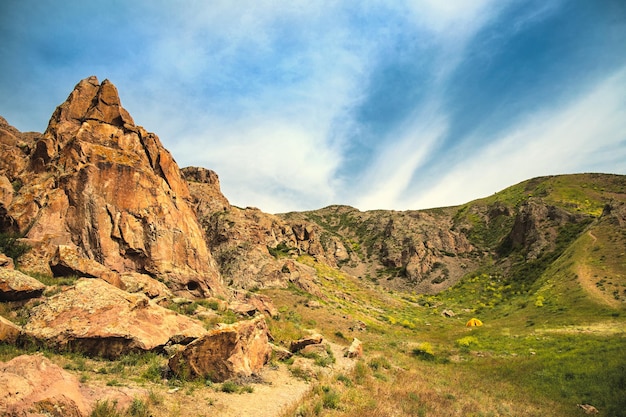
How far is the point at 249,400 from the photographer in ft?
38.7

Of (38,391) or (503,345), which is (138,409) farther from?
(503,345)

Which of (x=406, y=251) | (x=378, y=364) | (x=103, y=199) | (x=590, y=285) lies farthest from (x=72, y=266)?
(x=406, y=251)

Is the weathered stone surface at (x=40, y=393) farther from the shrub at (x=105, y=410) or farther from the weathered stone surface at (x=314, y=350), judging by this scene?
the weathered stone surface at (x=314, y=350)

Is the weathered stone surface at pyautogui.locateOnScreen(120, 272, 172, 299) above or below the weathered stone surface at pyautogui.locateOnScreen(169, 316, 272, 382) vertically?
above

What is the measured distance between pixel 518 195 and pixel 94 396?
7013 inches

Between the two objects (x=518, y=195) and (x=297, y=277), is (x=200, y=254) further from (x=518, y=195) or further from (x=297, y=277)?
(x=518, y=195)

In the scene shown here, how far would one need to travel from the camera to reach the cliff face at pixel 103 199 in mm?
22328

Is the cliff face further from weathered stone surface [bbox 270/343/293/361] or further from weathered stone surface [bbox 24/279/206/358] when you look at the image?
weathered stone surface [bbox 270/343/293/361]

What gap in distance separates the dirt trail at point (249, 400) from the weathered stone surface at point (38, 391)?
237 cm

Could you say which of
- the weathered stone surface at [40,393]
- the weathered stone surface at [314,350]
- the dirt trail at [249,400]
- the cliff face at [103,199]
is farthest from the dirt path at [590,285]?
the weathered stone surface at [40,393]

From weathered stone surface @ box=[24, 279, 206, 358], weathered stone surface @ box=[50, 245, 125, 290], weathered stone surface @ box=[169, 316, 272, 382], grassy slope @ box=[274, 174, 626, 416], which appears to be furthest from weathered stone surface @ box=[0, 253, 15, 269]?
grassy slope @ box=[274, 174, 626, 416]

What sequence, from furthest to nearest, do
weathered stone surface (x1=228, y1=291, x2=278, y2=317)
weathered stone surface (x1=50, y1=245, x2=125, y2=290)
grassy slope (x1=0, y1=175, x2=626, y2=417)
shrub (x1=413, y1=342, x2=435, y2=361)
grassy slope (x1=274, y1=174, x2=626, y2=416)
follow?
1. weathered stone surface (x1=228, y1=291, x2=278, y2=317)
2. shrub (x1=413, y1=342, x2=435, y2=361)
3. weathered stone surface (x1=50, y1=245, x2=125, y2=290)
4. grassy slope (x1=274, y1=174, x2=626, y2=416)
5. grassy slope (x1=0, y1=175, x2=626, y2=417)

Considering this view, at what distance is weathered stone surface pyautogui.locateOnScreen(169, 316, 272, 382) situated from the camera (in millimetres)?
12555

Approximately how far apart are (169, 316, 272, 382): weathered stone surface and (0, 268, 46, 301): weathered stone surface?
7601 mm
